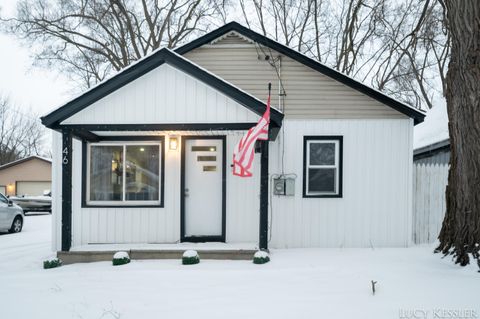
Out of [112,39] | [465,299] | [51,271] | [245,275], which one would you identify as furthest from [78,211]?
[112,39]

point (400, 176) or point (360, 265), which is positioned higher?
point (400, 176)

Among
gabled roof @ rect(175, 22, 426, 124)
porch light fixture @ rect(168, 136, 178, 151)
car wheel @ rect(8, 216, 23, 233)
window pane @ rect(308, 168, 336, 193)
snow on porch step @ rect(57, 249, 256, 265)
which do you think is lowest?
car wheel @ rect(8, 216, 23, 233)

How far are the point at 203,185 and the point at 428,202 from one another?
5.20 meters

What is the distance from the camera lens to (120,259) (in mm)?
5902

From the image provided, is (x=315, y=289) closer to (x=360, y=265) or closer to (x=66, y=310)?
(x=360, y=265)

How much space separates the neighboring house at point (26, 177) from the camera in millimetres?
23516

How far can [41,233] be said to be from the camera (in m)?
11.0

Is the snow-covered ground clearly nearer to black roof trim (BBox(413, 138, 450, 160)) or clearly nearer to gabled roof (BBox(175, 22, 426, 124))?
gabled roof (BBox(175, 22, 426, 124))

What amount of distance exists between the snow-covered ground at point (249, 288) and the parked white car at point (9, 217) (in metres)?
5.56

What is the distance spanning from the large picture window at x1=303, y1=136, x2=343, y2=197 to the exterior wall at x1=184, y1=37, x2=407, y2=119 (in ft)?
1.95

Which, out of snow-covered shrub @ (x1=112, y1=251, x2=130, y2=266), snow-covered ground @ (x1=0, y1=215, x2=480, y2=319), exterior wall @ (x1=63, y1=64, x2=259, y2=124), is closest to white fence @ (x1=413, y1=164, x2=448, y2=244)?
snow-covered ground @ (x1=0, y1=215, x2=480, y2=319)

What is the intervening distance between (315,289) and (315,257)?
1.82m

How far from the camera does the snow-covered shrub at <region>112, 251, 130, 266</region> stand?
19.3 feet

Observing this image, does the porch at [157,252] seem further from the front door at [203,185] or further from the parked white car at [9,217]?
the parked white car at [9,217]
